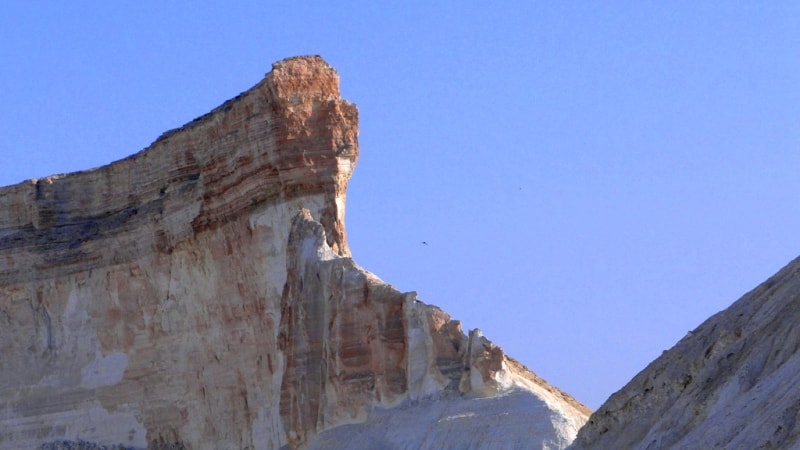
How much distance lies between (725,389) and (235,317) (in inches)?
892

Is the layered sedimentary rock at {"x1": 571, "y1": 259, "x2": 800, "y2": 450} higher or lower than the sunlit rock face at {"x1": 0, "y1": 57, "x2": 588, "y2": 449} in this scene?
lower

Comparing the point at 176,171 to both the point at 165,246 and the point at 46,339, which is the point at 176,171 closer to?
the point at 165,246

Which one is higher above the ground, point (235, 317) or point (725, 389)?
point (235, 317)

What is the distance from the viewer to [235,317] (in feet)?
137

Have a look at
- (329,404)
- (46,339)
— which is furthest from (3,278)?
(329,404)

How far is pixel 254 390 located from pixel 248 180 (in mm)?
4550

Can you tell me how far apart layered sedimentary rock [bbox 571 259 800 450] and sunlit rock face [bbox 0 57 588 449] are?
10.2 m

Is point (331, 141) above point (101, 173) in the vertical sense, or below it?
below

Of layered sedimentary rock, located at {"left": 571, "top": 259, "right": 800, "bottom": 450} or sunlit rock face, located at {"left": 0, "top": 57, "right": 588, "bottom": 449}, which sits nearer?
layered sedimentary rock, located at {"left": 571, "top": 259, "right": 800, "bottom": 450}

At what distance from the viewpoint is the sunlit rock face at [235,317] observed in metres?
36.3

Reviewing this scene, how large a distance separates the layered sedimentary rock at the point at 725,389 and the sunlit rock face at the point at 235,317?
10243mm

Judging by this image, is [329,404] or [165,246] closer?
[329,404]

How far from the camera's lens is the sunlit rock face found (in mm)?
36281

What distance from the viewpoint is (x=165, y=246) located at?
145 ft
